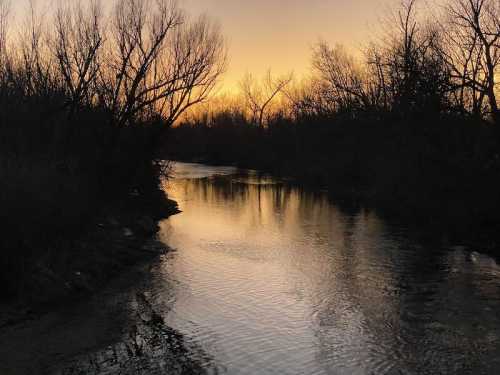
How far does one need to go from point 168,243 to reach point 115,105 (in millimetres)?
6727

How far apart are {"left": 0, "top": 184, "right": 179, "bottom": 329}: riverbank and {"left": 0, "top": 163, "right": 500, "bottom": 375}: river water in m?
0.54

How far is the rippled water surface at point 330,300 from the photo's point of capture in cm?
851

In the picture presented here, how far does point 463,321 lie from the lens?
32.7 ft

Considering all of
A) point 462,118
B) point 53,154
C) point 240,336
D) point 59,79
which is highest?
point 59,79

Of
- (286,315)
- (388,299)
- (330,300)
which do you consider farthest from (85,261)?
(388,299)

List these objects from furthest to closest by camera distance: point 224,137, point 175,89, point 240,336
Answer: point 224,137 < point 175,89 < point 240,336

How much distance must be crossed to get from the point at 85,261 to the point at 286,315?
5458 millimetres

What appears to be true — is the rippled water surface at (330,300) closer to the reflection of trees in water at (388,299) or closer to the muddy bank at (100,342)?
the reflection of trees in water at (388,299)

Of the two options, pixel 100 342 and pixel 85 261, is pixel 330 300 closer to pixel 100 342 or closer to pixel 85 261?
pixel 100 342

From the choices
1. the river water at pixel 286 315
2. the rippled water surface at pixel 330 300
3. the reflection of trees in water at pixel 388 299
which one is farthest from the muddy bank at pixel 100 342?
the reflection of trees in water at pixel 388 299

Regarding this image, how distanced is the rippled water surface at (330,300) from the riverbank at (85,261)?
1038 millimetres

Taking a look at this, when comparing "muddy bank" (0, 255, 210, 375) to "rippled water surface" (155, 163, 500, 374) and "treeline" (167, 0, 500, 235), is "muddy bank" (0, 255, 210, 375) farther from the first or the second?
"treeline" (167, 0, 500, 235)

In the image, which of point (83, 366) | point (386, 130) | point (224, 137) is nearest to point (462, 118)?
point (386, 130)

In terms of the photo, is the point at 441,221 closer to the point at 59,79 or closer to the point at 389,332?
the point at 389,332
